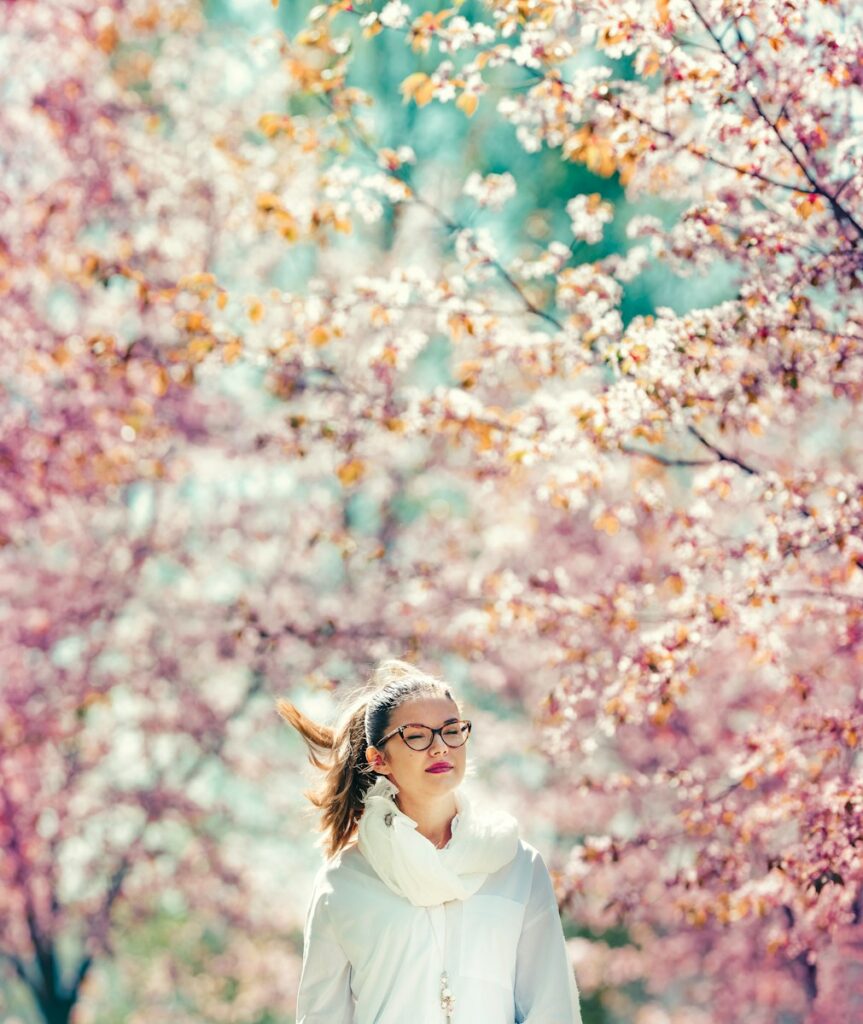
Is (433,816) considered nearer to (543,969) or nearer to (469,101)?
(543,969)

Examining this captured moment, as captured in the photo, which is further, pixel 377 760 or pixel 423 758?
pixel 377 760

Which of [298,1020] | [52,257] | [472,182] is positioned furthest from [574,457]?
[52,257]

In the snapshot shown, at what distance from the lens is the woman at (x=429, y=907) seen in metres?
2.67

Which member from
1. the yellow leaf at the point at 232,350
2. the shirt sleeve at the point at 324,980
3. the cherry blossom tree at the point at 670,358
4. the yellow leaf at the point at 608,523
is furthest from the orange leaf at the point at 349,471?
the shirt sleeve at the point at 324,980

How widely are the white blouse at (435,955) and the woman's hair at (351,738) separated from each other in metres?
0.24

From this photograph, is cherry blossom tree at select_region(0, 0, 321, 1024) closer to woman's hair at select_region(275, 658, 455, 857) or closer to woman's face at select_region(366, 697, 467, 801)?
woman's hair at select_region(275, 658, 455, 857)

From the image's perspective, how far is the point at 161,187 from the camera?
935 centimetres

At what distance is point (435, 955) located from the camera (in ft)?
8.79

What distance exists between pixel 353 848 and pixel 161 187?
745cm

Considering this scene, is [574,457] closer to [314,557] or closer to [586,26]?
[586,26]

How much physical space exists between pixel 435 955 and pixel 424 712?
548 millimetres

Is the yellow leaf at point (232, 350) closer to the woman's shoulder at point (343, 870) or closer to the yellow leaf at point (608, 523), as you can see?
the yellow leaf at point (608, 523)

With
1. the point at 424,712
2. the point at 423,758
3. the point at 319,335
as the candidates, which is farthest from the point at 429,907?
the point at 319,335

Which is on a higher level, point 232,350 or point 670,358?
point 670,358
